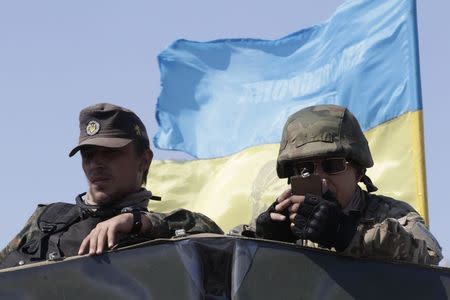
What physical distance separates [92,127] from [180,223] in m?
0.77

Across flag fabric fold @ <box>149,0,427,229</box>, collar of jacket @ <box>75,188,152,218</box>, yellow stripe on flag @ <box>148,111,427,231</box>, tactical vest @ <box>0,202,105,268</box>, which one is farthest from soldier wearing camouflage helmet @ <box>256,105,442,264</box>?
flag fabric fold @ <box>149,0,427,229</box>

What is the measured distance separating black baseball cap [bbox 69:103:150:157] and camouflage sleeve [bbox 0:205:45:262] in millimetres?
341

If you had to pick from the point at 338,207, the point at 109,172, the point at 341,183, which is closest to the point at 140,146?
the point at 109,172

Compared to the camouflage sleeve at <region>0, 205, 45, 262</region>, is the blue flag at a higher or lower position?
higher

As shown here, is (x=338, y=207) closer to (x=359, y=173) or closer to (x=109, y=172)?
(x=359, y=173)

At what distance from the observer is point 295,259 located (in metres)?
4.64

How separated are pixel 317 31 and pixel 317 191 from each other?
9.15m

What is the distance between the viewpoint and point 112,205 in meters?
6.17

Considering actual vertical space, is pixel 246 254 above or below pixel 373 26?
below

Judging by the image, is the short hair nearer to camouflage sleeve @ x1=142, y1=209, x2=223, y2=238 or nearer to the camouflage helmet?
camouflage sleeve @ x1=142, y1=209, x2=223, y2=238

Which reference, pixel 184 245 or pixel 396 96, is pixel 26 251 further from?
pixel 396 96

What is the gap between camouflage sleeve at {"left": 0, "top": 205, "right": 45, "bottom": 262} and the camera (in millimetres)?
5977

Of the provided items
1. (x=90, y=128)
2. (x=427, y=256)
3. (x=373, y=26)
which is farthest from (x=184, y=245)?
(x=373, y=26)

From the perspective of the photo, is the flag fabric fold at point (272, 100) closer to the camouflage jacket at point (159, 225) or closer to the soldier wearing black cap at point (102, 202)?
the soldier wearing black cap at point (102, 202)
